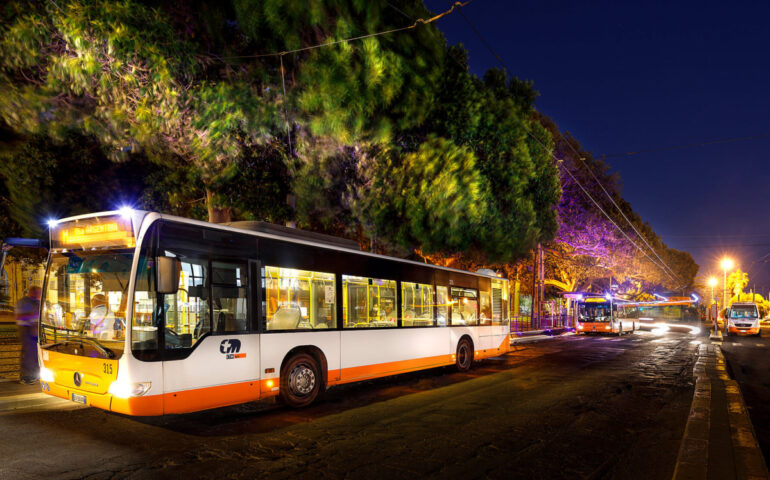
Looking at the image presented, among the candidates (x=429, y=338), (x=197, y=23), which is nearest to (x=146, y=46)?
(x=197, y=23)

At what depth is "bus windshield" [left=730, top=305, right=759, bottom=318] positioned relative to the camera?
119 ft

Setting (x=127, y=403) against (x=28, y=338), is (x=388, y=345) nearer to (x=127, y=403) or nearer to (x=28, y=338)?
(x=127, y=403)

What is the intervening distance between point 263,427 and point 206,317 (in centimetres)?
175

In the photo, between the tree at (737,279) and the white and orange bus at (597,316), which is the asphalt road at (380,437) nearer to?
the white and orange bus at (597,316)

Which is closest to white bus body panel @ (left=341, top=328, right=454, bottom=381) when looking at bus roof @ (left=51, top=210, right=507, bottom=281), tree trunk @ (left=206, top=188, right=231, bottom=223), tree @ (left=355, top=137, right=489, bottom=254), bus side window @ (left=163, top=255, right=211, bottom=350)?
bus roof @ (left=51, top=210, right=507, bottom=281)

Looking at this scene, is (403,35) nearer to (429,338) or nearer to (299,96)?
(299,96)

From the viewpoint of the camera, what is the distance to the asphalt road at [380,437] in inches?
223

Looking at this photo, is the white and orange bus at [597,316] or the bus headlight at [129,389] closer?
the bus headlight at [129,389]

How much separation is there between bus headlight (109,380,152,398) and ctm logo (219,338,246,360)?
3.87 ft

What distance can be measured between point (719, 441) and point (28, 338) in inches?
456

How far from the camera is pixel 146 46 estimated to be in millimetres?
10297

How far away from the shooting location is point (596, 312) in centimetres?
3712

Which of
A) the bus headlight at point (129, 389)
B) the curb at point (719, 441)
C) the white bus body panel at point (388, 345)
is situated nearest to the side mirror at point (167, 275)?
the bus headlight at point (129, 389)

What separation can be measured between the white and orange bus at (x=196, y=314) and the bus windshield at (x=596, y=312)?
30.1 meters
